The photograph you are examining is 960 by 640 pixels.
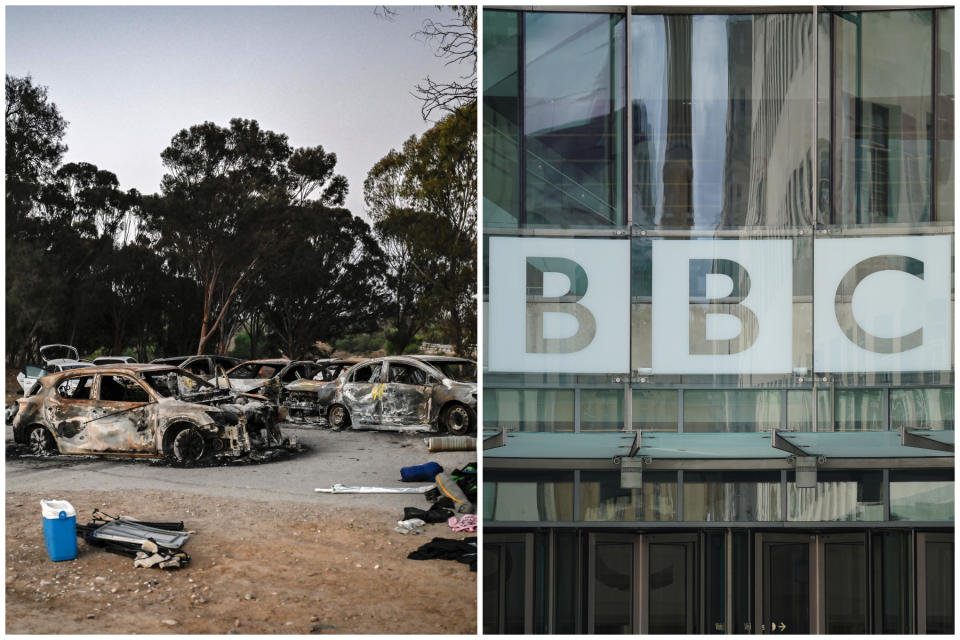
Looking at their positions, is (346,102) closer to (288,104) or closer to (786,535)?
(288,104)

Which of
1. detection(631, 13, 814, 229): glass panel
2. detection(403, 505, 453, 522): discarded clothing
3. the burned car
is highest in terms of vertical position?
detection(631, 13, 814, 229): glass panel

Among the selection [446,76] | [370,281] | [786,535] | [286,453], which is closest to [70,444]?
[286,453]

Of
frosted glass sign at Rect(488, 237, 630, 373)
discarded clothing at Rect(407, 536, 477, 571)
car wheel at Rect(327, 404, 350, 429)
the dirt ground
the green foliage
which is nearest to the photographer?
the dirt ground

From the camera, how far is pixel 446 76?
3756 mm

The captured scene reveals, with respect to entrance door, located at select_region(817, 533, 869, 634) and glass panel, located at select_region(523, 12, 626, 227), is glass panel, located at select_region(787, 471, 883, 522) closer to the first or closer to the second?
entrance door, located at select_region(817, 533, 869, 634)

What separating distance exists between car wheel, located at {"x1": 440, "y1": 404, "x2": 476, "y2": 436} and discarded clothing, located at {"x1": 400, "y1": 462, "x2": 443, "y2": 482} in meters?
0.23

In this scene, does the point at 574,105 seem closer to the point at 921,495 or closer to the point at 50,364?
the point at 921,495

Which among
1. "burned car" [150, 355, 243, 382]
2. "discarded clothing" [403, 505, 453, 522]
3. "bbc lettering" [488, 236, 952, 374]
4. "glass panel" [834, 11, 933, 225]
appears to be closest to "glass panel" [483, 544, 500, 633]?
"discarded clothing" [403, 505, 453, 522]

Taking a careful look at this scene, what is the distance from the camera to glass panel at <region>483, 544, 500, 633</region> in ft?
12.2

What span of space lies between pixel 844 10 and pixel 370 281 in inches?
117

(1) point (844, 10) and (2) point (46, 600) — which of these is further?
(1) point (844, 10)

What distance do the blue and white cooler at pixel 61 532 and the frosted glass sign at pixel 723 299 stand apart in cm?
312

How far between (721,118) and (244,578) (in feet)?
11.4

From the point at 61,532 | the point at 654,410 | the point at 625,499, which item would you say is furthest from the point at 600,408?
the point at 61,532
